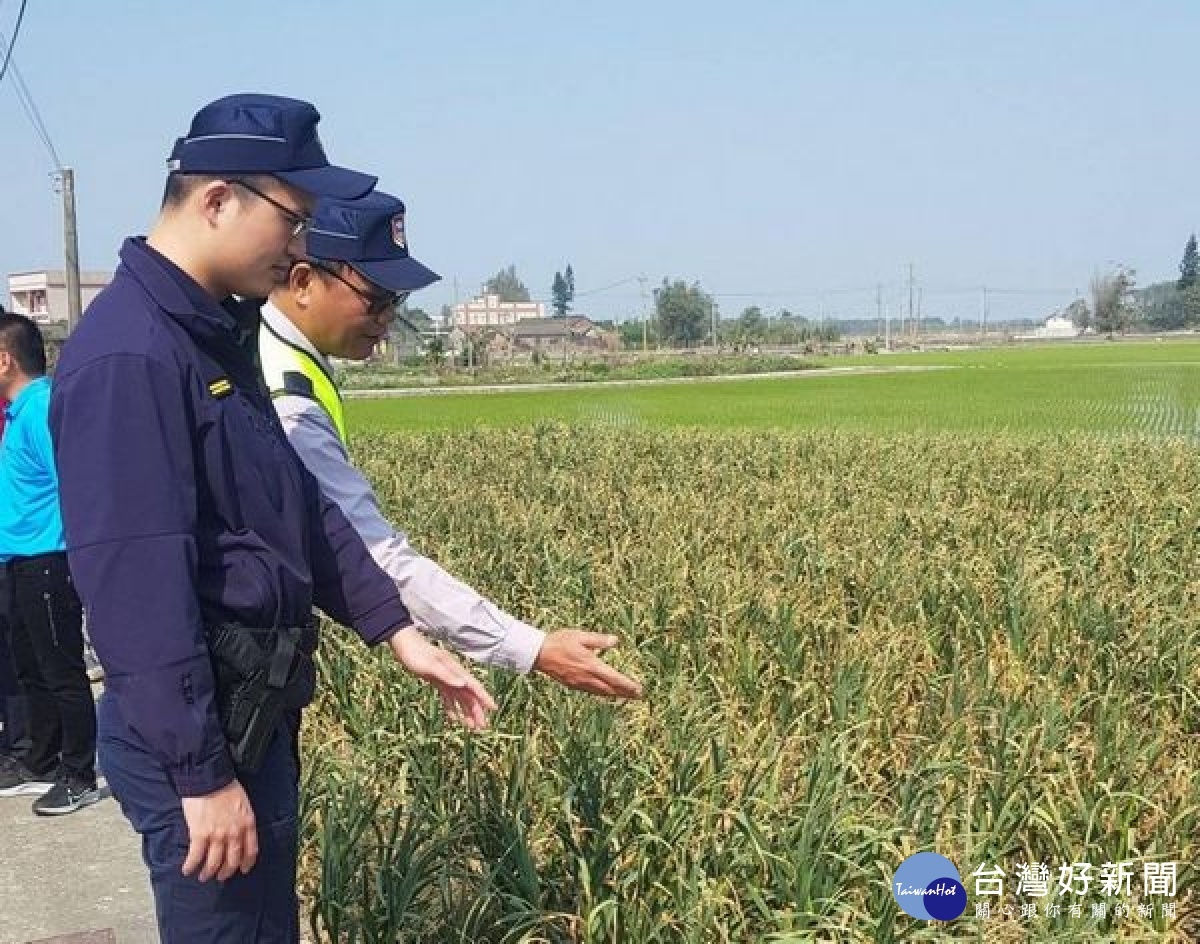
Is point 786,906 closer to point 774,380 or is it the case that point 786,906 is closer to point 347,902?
point 347,902

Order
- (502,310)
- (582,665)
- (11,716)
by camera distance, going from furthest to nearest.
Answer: (502,310)
(11,716)
(582,665)

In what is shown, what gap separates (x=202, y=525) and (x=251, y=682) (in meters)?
0.25

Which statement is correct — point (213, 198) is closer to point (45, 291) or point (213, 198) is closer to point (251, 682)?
point (251, 682)

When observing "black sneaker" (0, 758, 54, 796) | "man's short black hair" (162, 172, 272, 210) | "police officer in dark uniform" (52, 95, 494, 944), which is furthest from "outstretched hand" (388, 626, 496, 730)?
"black sneaker" (0, 758, 54, 796)

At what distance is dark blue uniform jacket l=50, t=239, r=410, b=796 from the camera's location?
1.71 m

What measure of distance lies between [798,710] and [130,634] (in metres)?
2.78

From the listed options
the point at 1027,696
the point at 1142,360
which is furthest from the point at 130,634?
the point at 1142,360

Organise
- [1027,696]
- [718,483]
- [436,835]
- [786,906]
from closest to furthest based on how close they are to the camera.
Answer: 1. [786,906]
2. [436,835]
3. [1027,696]
4. [718,483]

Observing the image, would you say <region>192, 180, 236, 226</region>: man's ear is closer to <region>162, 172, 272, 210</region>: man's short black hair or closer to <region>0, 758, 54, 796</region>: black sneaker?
<region>162, 172, 272, 210</region>: man's short black hair

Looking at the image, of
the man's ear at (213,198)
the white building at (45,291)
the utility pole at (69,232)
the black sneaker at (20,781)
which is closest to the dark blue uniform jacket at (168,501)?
the man's ear at (213,198)

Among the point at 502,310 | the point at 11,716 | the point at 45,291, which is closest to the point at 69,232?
the point at 11,716

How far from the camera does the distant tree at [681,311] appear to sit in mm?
94875

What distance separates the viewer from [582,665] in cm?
231

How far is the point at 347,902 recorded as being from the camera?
289 cm
